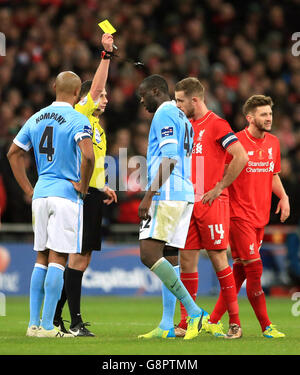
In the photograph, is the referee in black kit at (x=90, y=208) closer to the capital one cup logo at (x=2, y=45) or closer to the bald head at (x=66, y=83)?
the bald head at (x=66, y=83)

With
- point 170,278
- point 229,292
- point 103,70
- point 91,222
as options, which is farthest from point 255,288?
point 103,70

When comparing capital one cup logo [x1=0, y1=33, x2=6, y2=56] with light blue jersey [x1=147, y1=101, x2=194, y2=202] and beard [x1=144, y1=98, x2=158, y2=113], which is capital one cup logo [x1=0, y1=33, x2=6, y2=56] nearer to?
beard [x1=144, y1=98, x2=158, y2=113]

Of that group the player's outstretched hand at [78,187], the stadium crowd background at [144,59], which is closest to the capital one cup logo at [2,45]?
the stadium crowd background at [144,59]

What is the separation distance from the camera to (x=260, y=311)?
7.96 m

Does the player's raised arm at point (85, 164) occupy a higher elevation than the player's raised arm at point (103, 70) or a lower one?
lower

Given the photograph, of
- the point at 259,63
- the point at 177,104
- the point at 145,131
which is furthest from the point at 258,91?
the point at 177,104

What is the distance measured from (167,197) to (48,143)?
3.84 feet

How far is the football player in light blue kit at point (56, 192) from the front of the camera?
24.1 ft

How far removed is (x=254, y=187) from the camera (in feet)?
27.0

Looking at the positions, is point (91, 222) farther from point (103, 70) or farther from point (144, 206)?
point (103, 70)

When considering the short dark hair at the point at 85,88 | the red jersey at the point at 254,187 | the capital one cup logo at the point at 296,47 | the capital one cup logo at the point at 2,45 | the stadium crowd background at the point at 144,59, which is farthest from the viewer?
the capital one cup logo at the point at 296,47

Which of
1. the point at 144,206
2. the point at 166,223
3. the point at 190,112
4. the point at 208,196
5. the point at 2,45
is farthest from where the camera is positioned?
the point at 2,45

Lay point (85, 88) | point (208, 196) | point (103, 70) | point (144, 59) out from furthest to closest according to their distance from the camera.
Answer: point (144, 59) → point (85, 88) → point (103, 70) → point (208, 196)

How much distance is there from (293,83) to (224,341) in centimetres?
1316
